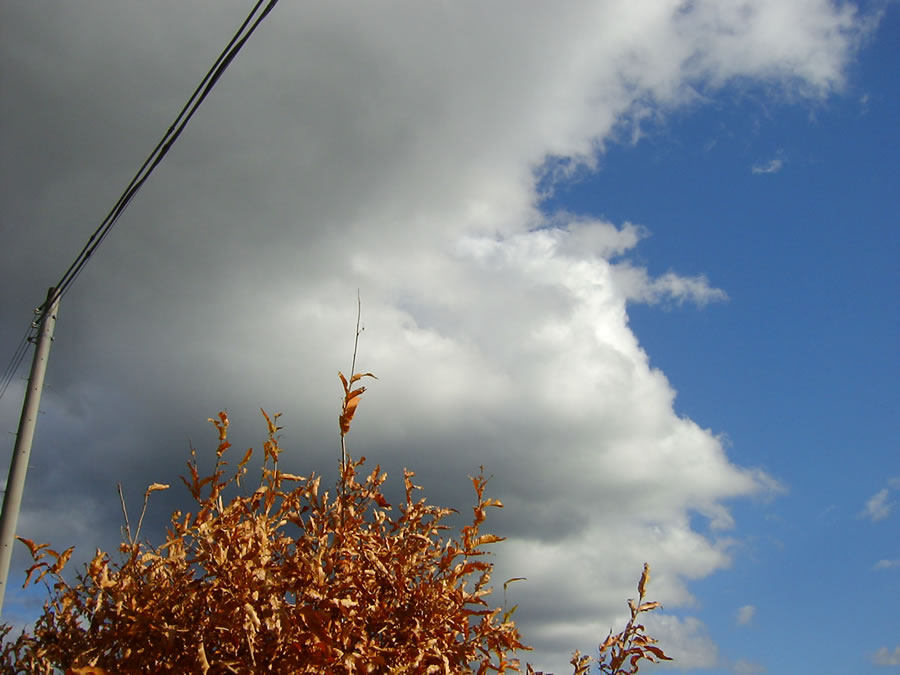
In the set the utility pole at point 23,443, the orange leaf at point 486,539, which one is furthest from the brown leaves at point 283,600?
the utility pole at point 23,443

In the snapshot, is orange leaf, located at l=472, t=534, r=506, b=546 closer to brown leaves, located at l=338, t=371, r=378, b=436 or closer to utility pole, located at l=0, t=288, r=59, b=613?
brown leaves, located at l=338, t=371, r=378, b=436

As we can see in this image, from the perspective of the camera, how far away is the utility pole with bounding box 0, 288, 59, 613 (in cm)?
863

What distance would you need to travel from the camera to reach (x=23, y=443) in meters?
9.39

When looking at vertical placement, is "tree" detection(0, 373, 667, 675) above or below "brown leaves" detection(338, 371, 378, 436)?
below

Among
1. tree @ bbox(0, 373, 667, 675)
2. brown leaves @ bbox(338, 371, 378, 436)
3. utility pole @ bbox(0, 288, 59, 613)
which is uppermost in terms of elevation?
utility pole @ bbox(0, 288, 59, 613)

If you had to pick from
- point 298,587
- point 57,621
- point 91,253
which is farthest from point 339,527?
point 91,253

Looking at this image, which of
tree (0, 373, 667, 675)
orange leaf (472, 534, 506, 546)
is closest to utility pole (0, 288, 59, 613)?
tree (0, 373, 667, 675)

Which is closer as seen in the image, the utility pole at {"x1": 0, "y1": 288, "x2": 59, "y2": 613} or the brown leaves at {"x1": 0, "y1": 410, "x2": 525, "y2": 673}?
the brown leaves at {"x1": 0, "y1": 410, "x2": 525, "y2": 673}

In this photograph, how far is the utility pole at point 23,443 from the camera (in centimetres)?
863

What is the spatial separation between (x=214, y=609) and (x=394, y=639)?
81cm

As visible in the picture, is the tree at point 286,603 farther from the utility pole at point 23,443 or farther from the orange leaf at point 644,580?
the utility pole at point 23,443

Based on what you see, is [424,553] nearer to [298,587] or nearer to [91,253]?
[298,587]

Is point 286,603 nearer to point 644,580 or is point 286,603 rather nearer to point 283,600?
point 283,600

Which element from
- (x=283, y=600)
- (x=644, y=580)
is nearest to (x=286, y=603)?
(x=283, y=600)
